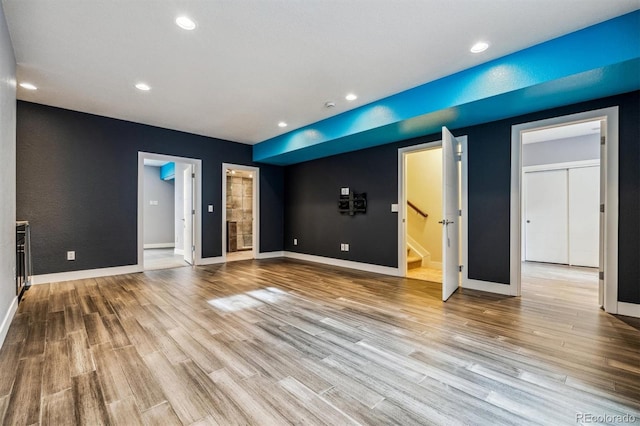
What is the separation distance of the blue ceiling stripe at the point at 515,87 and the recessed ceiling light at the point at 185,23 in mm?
2461

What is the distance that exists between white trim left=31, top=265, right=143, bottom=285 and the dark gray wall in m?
3.39

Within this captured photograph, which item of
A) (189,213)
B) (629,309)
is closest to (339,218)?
(189,213)

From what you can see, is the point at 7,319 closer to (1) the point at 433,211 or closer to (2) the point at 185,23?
(2) the point at 185,23

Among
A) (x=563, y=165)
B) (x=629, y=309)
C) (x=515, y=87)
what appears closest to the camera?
(x=515, y=87)

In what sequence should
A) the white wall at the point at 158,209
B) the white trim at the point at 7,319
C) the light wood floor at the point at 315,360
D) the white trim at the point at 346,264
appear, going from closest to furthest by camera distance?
the light wood floor at the point at 315,360 → the white trim at the point at 7,319 → the white trim at the point at 346,264 → the white wall at the point at 158,209

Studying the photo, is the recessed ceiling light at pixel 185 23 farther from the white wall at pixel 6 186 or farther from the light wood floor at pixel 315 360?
the light wood floor at pixel 315 360

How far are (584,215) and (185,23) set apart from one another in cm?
740

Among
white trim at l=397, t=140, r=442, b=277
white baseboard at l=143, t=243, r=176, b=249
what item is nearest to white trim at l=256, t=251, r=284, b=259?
white trim at l=397, t=140, r=442, b=277

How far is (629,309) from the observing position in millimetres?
2893

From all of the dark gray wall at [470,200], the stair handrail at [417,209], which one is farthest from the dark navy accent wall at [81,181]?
the stair handrail at [417,209]

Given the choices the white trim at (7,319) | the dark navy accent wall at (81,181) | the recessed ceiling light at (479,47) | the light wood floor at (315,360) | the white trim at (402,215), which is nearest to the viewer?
the light wood floor at (315,360)

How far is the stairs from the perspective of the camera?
534cm

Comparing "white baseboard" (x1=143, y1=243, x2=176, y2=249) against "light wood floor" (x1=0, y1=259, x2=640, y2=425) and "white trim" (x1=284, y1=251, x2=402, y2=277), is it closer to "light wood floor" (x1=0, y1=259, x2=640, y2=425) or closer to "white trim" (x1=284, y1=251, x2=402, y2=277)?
"white trim" (x1=284, y1=251, x2=402, y2=277)

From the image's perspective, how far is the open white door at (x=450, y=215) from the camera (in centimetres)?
346
